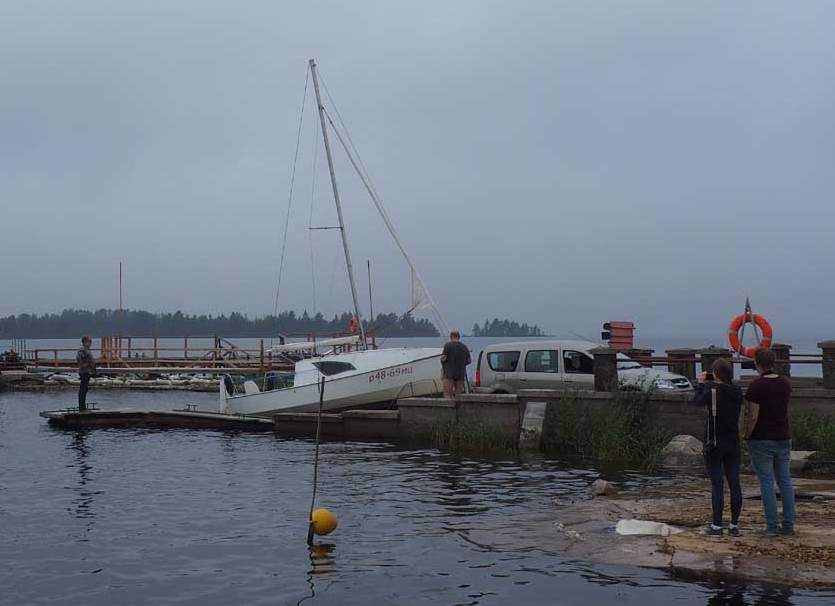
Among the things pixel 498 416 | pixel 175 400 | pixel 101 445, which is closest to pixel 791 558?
pixel 498 416

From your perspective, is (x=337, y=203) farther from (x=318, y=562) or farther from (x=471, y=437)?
(x=318, y=562)

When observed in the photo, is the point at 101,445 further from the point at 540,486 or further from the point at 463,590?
the point at 463,590

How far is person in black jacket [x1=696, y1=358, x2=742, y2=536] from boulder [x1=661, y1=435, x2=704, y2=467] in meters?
6.70

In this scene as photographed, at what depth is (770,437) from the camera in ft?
32.6

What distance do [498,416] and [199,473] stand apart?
6.39 m

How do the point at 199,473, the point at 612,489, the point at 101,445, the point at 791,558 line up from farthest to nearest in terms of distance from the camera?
1. the point at 101,445
2. the point at 199,473
3. the point at 612,489
4. the point at 791,558

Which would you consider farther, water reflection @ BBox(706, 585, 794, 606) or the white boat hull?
the white boat hull

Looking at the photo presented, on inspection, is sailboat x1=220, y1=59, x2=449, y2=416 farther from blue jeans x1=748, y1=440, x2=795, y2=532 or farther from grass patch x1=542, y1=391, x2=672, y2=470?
blue jeans x1=748, y1=440, x2=795, y2=532

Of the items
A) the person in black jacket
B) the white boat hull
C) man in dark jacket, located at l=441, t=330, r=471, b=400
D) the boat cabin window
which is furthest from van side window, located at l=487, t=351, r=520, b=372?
the person in black jacket

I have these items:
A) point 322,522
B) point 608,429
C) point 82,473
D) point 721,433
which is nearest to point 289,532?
point 322,522

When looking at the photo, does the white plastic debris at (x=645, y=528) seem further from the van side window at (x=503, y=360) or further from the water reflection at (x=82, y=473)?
the van side window at (x=503, y=360)

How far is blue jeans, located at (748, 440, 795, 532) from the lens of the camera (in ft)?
32.7

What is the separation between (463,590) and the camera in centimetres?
926

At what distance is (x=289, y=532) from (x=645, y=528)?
463 centimetres
